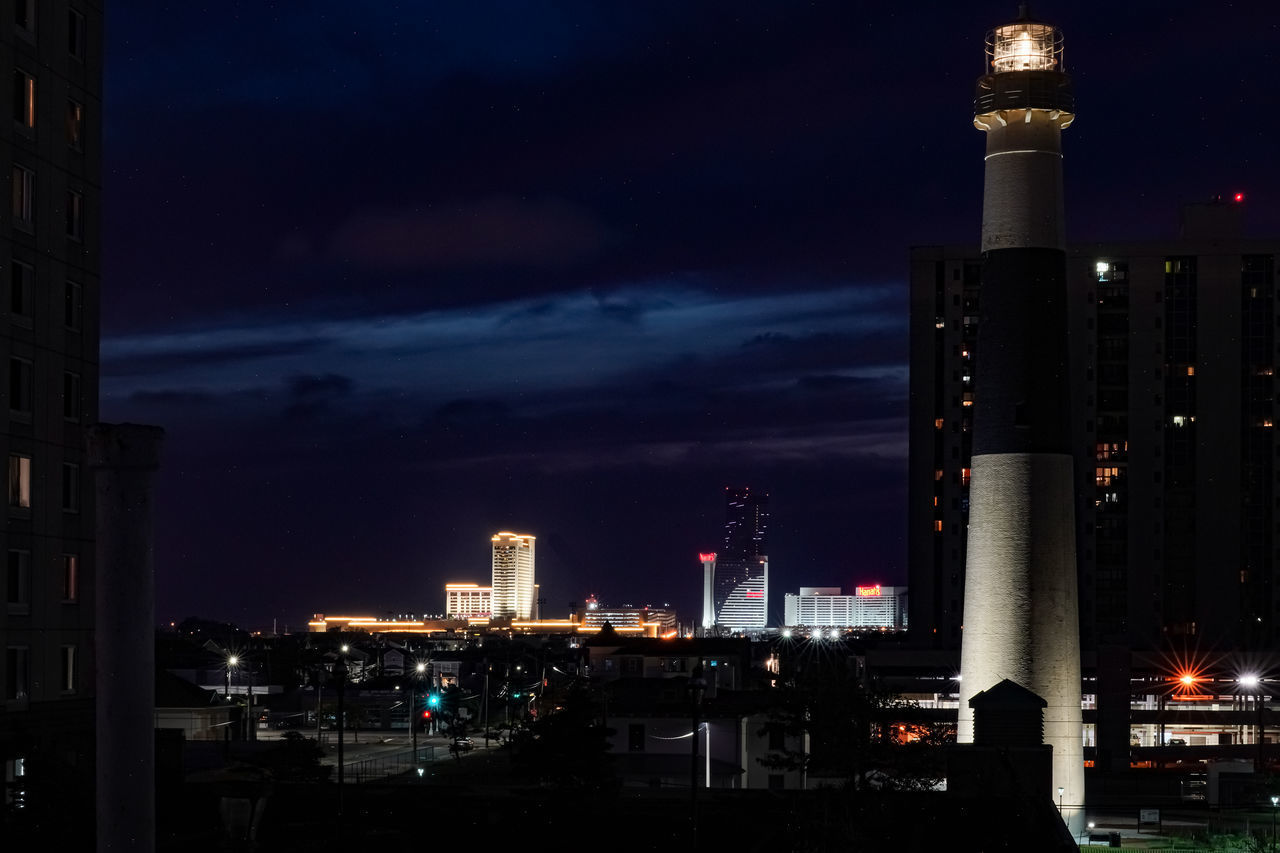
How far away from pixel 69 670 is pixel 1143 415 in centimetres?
13714

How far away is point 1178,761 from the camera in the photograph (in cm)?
10225

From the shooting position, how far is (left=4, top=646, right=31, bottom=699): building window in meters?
42.7

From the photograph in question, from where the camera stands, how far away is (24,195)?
4416 cm

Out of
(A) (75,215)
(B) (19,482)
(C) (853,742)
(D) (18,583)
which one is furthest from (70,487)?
(C) (853,742)

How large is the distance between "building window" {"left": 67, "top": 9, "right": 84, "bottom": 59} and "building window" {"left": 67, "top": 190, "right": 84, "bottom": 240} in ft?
12.2

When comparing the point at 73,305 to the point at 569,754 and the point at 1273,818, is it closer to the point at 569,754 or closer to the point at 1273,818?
the point at 569,754

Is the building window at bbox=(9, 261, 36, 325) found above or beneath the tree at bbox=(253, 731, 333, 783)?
above

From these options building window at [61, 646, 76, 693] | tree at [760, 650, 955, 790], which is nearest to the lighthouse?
tree at [760, 650, 955, 790]

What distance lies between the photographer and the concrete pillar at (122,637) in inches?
926

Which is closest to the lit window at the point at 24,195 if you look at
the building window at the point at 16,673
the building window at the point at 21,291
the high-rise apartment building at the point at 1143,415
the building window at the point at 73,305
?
the building window at the point at 21,291

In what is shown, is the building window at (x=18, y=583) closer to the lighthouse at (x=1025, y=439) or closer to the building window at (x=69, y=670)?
the building window at (x=69, y=670)

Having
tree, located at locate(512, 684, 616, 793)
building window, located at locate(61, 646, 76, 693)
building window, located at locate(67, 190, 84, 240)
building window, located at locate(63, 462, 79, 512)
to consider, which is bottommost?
tree, located at locate(512, 684, 616, 793)

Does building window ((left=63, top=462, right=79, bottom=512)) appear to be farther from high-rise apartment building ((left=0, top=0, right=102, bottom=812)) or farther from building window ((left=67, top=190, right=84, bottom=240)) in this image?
building window ((left=67, top=190, right=84, bottom=240))

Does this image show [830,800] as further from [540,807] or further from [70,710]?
[70,710]
